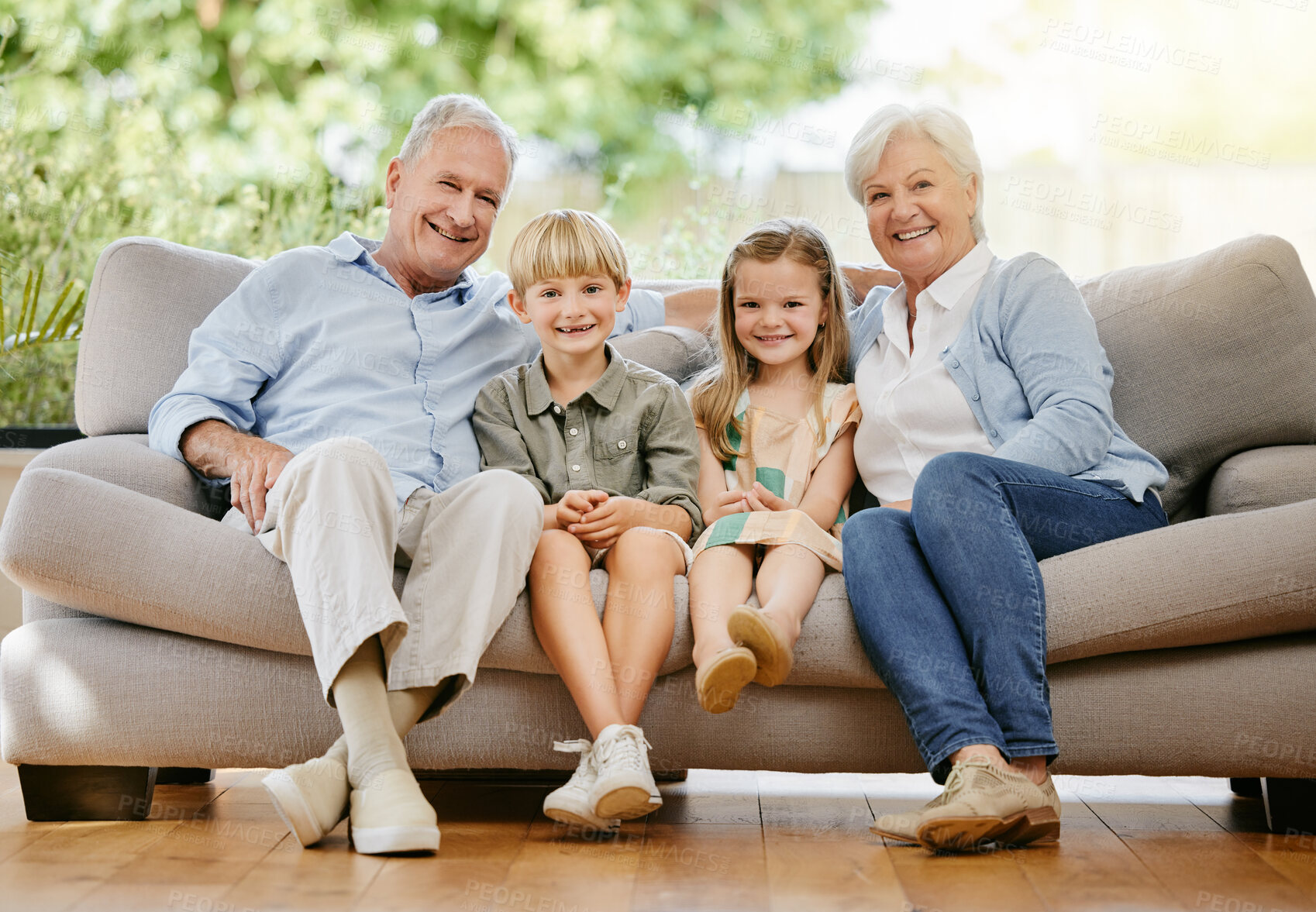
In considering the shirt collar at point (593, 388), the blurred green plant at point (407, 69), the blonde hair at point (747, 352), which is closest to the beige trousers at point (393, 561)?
the shirt collar at point (593, 388)

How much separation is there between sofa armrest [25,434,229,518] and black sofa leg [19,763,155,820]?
0.42 metres

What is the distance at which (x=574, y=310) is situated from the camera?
6.33 ft

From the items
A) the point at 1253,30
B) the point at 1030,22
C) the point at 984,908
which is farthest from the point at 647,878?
the point at 1253,30

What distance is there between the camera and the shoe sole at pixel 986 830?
144 cm

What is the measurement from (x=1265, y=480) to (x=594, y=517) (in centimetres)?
109

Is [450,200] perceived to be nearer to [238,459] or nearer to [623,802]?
[238,459]

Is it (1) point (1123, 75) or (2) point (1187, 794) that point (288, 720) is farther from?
(1) point (1123, 75)

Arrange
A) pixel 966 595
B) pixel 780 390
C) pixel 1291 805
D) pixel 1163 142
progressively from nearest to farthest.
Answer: pixel 966 595, pixel 1291 805, pixel 780 390, pixel 1163 142

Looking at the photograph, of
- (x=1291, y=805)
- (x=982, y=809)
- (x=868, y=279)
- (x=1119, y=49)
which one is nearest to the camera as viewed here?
(x=982, y=809)

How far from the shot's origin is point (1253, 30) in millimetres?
6426

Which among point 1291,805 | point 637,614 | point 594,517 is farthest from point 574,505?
point 1291,805

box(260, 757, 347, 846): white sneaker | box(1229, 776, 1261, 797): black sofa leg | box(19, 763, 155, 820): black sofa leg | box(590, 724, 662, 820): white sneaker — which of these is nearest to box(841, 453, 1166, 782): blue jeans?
box(590, 724, 662, 820): white sneaker

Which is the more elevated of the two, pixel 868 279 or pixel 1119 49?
pixel 1119 49

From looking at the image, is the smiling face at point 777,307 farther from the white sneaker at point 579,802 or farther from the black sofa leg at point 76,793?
the black sofa leg at point 76,793
